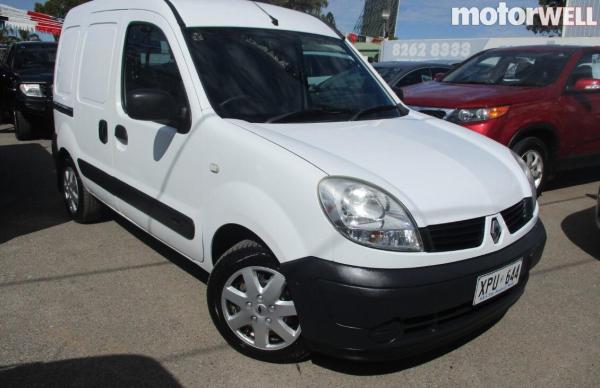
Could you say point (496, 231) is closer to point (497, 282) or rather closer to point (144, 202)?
point (497, 282)

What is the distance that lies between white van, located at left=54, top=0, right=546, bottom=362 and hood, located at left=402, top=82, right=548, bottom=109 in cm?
185

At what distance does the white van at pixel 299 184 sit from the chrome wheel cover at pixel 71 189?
87 cm

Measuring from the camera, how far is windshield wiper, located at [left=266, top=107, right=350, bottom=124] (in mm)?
2834

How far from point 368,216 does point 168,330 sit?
1458 millimetres

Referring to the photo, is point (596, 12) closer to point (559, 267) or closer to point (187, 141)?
point (559, 267)

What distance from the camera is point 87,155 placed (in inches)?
163

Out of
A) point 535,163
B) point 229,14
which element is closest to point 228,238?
point 229,14

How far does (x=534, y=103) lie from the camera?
5.34m

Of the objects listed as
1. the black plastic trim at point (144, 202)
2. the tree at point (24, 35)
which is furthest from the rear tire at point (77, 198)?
the tree at point (24, 35)

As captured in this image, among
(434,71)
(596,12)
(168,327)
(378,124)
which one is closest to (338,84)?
(378,124)

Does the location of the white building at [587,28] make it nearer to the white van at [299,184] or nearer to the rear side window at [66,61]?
the white van at [299,184]

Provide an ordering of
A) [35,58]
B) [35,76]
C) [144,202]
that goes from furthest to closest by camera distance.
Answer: [35,58] < [35,76] < [144,202]

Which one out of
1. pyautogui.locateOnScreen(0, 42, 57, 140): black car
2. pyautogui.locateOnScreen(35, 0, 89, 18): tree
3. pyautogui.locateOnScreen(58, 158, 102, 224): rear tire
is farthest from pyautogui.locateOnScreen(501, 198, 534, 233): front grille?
pyautogui.locateOnScreen(35, 0, 89, 18): tree

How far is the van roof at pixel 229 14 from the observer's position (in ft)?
10.2
